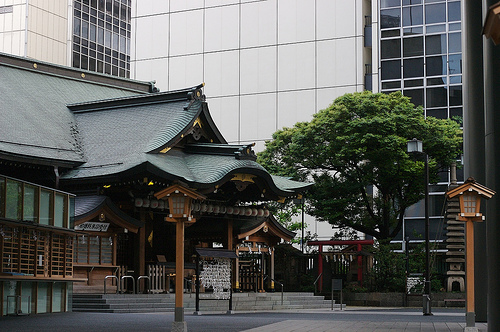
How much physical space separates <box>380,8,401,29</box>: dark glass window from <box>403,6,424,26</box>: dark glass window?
510 mm

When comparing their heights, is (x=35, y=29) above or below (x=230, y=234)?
above

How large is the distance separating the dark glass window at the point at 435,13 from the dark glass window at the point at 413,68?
290 centimetres

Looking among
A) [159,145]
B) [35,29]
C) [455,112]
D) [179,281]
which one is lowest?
[179,281]

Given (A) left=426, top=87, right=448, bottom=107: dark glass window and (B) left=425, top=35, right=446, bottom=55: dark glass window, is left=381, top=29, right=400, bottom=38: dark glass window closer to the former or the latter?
(B) left=425, top=35, right=446, bottom=55: dark glass window

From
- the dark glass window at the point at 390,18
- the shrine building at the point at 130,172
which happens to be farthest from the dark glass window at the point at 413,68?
the shrine building at the point at 130,172

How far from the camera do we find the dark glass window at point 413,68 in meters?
56.3

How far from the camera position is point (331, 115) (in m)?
42.2

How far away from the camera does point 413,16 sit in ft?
187

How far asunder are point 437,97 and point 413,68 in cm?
277

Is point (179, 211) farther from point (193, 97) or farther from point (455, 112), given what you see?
point (455, 112)

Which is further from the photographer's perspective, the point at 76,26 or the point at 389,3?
the point at 76,26

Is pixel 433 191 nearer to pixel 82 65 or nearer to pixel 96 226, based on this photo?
pixel 96 226

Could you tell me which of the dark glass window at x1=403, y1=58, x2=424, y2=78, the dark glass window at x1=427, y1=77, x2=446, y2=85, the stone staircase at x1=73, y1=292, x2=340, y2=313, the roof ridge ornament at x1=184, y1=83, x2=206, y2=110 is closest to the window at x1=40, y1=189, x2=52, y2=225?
the stone staircase at x1=73, y1=292, x2=340, y2=313

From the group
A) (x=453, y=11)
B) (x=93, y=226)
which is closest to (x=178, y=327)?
(x=93, y=226)
